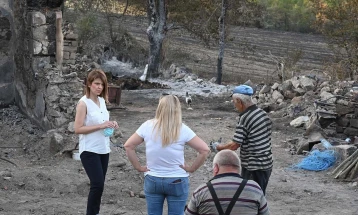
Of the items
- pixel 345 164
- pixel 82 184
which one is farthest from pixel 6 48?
pixel 345 164

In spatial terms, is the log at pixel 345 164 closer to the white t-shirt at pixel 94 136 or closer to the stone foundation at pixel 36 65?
the stone foundation at pixel 36 65

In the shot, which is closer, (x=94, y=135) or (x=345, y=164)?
(x=94, y=135)

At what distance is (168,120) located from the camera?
5965 millimetres

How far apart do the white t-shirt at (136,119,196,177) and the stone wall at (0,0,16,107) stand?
317 inches

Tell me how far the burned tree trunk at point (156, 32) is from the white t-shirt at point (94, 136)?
20.0 m

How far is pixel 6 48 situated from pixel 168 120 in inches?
329

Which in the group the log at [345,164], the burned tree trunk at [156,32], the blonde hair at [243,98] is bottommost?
the burned tree trunk at [156,32]

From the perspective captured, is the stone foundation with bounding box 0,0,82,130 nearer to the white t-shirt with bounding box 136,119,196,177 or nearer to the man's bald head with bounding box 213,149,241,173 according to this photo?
the white t-shirt with bounding box 136,119,196,177

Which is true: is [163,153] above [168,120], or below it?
below

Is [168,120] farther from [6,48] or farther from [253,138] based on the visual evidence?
[6,48]

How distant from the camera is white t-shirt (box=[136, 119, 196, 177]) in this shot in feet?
19.9

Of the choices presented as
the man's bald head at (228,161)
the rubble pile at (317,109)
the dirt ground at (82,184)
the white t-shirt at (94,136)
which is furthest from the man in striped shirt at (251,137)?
the rubble pile at (317,109)

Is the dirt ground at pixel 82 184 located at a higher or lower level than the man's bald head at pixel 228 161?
lower

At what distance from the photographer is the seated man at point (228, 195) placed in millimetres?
4980
